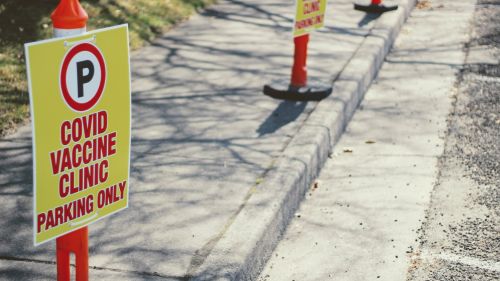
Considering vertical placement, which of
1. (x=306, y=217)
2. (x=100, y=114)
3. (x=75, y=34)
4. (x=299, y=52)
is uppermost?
(x=75, y=34)

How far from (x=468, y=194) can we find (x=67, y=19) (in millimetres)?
3673

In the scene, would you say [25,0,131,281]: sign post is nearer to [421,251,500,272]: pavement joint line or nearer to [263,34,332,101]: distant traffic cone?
[421,251,500,272]: pavement joint line

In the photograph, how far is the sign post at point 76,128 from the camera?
2.86m

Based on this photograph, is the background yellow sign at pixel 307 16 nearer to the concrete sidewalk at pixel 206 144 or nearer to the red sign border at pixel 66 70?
the concrete sidewalk at pixel 206 144

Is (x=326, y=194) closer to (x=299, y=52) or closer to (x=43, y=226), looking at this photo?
(x=299, y=52)

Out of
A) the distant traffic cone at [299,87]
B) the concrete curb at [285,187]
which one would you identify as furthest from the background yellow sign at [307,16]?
the concrete curb at [285,187]

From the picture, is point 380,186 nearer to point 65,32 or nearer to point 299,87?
point 299,87

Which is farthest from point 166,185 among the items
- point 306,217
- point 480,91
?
point 480,91

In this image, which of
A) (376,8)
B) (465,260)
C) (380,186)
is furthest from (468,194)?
(376,8)

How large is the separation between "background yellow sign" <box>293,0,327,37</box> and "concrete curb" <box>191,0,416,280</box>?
0.59 m

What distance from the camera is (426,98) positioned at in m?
8.04

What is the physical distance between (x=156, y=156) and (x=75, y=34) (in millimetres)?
3014

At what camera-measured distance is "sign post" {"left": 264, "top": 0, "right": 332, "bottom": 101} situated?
7.18 meters

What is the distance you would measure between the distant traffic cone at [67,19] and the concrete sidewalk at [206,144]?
1.62 metres
